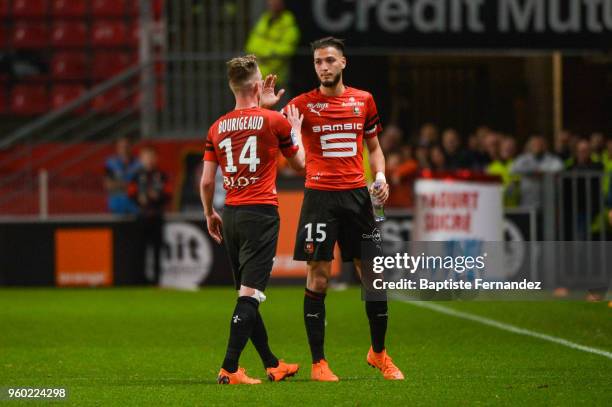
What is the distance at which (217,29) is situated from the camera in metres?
21.1

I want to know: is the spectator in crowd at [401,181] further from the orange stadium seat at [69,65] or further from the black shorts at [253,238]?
the black shorts at [253,238]

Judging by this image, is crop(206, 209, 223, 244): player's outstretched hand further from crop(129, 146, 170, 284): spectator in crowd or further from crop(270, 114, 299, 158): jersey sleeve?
crop(129, 146, 170, 284): spectator in crowd

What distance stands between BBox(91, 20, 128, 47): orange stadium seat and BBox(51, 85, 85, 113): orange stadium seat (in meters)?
0.99

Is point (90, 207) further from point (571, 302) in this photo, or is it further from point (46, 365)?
point (46, 365)

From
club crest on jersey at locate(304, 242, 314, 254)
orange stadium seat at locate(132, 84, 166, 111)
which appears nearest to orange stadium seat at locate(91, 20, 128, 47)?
orange stadium seat at locate(132, 84, 166, 111)

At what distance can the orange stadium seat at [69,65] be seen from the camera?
23188mm

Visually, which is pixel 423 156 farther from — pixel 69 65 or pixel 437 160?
pixel 69 65

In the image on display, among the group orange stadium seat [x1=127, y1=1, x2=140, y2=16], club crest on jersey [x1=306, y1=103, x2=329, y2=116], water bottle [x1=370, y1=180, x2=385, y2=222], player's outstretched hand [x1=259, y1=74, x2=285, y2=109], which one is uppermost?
orange stadium seat [x1=127, y1=1, x2=140, y2=16]

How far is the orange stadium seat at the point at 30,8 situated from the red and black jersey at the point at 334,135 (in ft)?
53.2

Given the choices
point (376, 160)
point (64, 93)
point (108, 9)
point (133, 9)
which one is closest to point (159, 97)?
point (64, 93)

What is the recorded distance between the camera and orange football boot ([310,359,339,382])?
27.0 feet

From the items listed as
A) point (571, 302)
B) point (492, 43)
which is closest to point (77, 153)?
point (492, 43)

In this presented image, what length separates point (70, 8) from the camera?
936 inches

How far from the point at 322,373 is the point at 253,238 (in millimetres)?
1002
